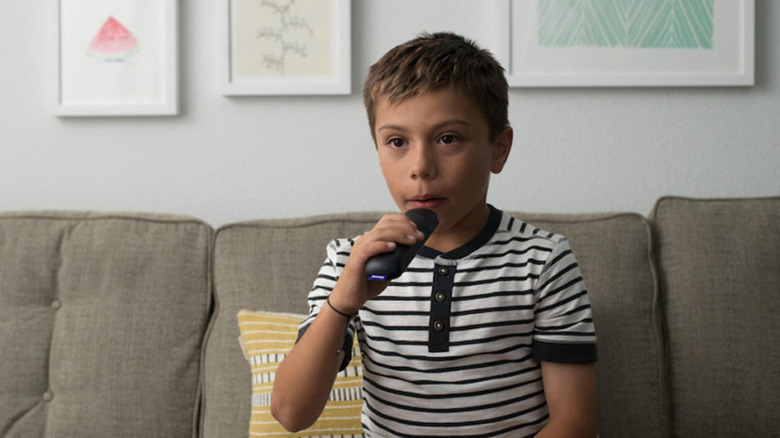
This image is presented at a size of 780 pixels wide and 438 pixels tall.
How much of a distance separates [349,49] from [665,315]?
918 mm

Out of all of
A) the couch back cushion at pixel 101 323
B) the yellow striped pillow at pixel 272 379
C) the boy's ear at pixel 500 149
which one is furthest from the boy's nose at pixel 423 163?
the couch back cushion at pixel 101 323

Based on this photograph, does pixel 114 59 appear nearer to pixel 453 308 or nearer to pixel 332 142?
pixel 332 142

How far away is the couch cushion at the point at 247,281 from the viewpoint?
1.47m

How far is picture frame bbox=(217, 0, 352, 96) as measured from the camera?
5.87 ft

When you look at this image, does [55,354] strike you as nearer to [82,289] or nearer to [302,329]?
[82,289]

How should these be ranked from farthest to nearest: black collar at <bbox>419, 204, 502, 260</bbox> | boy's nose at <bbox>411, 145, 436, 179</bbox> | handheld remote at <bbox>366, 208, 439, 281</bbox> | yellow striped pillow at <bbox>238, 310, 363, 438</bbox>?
yellow striped pillow at <bbox>238, 310, 363, 438</bbox> < black collar at <bbox>419, 204, 502, 260</bbox> < boy's nose at <bbox>411, 145, 436, 179</bbox> < handheld remote at <bbox>366, 208, 439, 281</bbox>

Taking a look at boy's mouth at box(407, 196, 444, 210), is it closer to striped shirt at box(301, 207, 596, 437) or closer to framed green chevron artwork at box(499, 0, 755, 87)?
striped shirt at box(301, 207, 596, 437)

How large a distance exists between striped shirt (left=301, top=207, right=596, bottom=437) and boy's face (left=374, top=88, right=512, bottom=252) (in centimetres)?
10

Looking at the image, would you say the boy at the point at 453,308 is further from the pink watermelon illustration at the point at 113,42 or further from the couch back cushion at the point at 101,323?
the pink watermelon illustration at the point at 113,42

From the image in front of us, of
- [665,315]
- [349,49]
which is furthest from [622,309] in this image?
[349,49]

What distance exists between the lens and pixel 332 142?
1.83 meters

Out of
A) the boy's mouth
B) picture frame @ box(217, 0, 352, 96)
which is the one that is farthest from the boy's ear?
picture frame @ box(217, 0, 352, 96)

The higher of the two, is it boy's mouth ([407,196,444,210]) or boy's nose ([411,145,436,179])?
boy's nose ([411,145,436,179])

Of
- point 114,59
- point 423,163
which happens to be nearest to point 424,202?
point 423,163
